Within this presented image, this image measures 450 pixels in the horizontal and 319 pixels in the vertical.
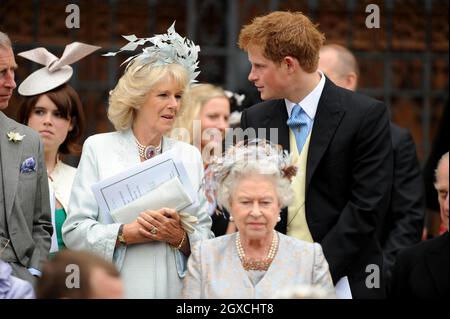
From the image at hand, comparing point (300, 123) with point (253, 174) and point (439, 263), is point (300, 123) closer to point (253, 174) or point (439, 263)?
point (253, 174)

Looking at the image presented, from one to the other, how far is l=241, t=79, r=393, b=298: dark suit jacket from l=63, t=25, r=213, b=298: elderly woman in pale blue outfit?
1.85 feet

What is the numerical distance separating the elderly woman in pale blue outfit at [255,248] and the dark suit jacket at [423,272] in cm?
33

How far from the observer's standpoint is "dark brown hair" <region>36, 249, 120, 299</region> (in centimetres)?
461

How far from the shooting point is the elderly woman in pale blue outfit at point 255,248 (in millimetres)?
5531

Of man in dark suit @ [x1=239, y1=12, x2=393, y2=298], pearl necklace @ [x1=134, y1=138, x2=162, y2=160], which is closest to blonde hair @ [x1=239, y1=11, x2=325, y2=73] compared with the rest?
man in dark suit @ [x1=239, y1=12, x2=393, y2=298]

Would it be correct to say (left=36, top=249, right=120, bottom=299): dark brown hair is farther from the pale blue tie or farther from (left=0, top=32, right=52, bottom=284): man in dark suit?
the pale blue tie

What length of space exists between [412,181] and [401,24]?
363cm

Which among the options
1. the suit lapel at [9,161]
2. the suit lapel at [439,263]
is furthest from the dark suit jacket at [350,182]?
the suit lapel at [9,161]

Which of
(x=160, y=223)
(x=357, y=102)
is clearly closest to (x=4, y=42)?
(x=160, y=223)

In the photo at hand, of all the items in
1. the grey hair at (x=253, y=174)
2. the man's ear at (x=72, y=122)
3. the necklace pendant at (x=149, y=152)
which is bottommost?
the grey hair at (x=253, y=174)

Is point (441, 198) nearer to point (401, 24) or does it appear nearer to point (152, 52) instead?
point (152, 52)

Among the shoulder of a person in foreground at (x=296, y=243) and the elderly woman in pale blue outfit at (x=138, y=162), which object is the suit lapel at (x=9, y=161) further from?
the shoulder of a person in foreground at (x=296, y=243)

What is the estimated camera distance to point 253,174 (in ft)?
18.8

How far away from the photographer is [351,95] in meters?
6.05
